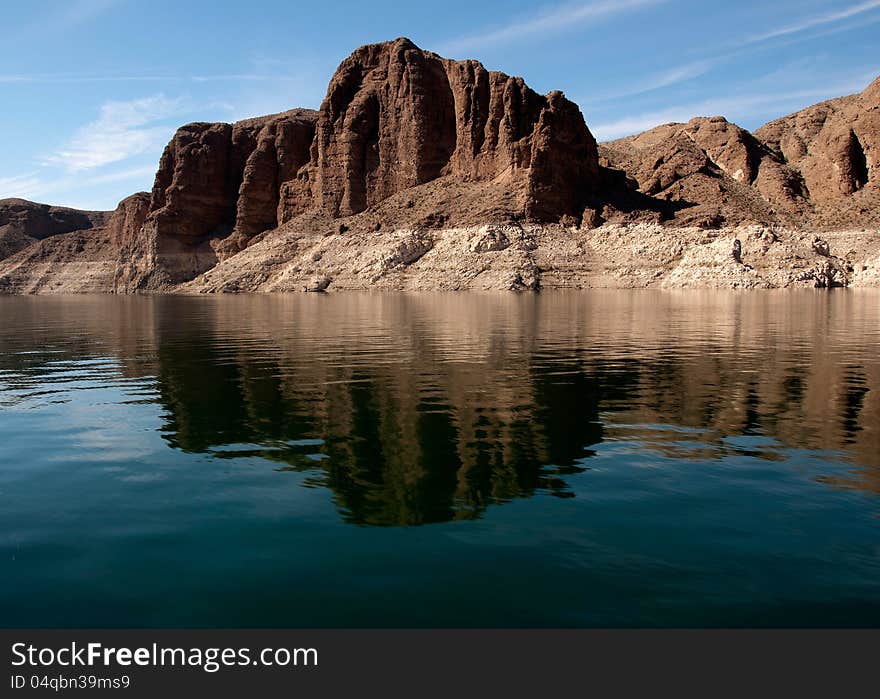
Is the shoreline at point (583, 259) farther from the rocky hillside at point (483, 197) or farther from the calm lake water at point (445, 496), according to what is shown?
the calm lake water at point (445, 496)

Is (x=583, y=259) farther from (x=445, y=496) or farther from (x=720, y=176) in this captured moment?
(x=445, y=496)

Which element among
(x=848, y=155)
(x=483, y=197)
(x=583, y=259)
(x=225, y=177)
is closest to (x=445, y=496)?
(x=583, y=259)

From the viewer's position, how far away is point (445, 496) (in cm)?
1084

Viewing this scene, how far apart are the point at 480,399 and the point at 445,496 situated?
781cm

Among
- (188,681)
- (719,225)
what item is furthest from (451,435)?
(719,225)

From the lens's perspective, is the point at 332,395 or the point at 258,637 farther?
the point at 332,395

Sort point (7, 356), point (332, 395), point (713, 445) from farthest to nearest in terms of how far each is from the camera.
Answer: point (7, 356), point (332, 395), point (713, 445)

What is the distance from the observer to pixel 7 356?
1224 inches

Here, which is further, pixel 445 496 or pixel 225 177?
pixel 225 177

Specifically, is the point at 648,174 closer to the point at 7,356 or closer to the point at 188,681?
the point at 7,356

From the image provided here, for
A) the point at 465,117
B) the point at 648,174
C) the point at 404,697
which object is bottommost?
the point at 404,697

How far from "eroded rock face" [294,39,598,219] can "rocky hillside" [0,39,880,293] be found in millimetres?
378

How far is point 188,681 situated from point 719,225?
131m

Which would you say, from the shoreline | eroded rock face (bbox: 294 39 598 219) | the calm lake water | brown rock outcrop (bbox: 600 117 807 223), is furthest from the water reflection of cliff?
brown rock outcrop (bbox: 600 117 807 223)
